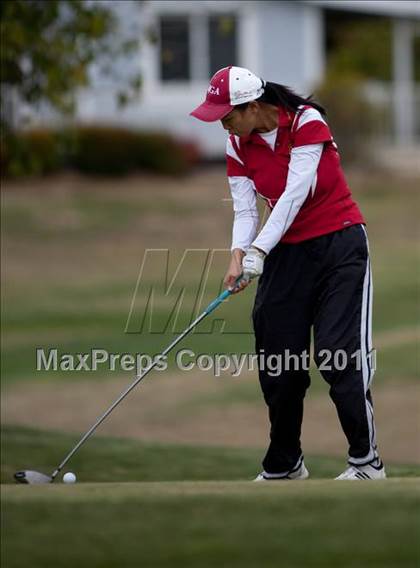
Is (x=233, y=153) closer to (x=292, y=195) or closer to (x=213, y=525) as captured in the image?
(x=292, y=195)

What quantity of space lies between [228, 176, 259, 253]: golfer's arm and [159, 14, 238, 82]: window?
81.7 ft

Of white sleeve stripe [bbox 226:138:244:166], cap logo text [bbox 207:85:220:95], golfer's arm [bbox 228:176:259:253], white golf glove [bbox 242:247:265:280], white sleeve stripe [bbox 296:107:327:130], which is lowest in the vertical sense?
white golf glove [bbox 242:247:265:280]

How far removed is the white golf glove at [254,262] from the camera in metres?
6.28

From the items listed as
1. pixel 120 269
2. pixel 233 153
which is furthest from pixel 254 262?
pixel 120 269

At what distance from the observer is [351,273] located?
20.8 ft

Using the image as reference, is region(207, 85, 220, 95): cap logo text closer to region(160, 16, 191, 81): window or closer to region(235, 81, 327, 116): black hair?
region(235, 81, 327, 116): black hair

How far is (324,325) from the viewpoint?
632 centimetres

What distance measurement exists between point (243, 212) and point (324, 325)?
79cm

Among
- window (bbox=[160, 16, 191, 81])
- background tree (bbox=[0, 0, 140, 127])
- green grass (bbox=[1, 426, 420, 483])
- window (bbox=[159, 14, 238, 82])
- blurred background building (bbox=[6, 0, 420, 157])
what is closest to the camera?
green grass (bbox=[1, 426, 420, 483])

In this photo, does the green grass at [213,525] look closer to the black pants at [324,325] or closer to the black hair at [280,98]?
the black pants at [324,325]

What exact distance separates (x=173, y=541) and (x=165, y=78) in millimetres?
27622

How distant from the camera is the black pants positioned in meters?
6.29

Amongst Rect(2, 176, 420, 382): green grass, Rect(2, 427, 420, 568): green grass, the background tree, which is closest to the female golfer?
Rect(2, 427, 420, 568): green grass

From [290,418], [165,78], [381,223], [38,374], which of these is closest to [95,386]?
[38,374]
